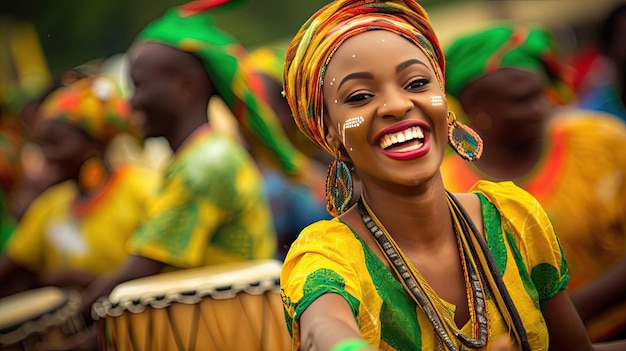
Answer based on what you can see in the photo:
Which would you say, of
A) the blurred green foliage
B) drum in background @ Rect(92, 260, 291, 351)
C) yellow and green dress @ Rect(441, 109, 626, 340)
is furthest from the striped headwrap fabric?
the blurred green foliage

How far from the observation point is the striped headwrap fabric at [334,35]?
2.61 meters

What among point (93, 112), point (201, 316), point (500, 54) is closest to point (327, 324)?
point (201, 316)

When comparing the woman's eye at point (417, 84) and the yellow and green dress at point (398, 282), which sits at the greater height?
the woman's eye at point (417, 84)

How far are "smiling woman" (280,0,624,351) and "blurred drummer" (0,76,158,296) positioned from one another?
3728mm

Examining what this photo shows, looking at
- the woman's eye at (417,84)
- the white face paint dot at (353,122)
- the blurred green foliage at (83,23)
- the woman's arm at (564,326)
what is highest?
the woman's eye at (417,84)

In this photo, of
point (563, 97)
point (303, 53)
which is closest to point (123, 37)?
point (563, 97)

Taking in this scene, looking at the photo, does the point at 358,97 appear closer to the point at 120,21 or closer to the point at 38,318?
the point at 38,318

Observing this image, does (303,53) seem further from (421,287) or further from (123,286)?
(123,286)

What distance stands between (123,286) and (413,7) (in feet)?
6.21

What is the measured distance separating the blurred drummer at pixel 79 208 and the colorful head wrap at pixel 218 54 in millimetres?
1428

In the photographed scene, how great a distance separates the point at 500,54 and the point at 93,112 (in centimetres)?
292

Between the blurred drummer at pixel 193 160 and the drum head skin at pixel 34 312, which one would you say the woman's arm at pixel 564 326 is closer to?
the blurred drummer at pixel 193 160

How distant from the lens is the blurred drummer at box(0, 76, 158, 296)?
625 cm

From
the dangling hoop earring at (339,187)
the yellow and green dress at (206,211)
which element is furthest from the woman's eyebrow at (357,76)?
the yellow and green dress at (206,211)
